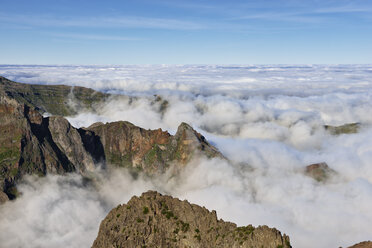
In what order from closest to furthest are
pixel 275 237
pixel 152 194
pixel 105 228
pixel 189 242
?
pixel 275 237, pixel 189 242, pixel 105 228, pixel 152 194

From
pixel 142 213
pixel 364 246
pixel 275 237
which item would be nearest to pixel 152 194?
pixel 142 213

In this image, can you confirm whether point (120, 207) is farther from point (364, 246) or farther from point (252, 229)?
point (364, 246)

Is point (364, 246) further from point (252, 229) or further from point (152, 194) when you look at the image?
point (152, 194)

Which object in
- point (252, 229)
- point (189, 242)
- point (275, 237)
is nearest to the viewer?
point (275, 237)

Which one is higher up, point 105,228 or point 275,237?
point 275,237

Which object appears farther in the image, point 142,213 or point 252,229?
point 142,213

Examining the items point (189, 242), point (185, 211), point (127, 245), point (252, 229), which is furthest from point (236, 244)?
point (127, 245)
